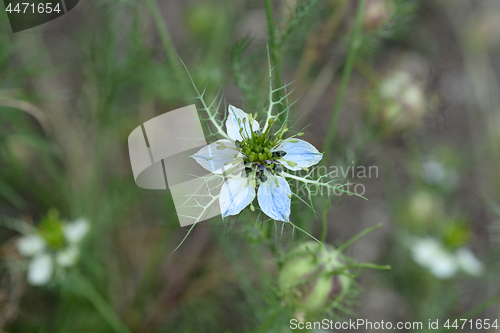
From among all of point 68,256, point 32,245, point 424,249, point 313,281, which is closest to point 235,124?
point 313,281

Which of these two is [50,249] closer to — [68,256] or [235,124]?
[68,256]

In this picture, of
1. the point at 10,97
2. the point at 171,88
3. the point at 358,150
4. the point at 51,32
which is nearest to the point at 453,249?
the point at 358,150

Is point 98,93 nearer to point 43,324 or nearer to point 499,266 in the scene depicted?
point 43,324

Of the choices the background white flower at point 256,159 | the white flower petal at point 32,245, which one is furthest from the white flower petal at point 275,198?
the white flower petal at point 32,245

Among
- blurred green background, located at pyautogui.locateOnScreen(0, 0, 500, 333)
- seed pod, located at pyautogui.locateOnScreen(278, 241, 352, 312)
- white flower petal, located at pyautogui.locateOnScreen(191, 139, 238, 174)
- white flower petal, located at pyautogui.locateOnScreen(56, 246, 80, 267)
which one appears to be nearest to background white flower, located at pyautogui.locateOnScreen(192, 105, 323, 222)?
white flower petal, located at pyautogui.locateOnScreen(191, 139, 238, 174)

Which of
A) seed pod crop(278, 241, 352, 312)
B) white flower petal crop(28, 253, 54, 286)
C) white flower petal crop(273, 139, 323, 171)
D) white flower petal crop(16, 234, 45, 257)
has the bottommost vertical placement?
seed pod crop(278, 241, 352, 312)

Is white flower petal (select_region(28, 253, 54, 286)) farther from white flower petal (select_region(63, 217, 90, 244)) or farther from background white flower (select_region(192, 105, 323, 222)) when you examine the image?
background white flower (select_region(192, 105, 323, 222))
